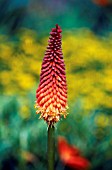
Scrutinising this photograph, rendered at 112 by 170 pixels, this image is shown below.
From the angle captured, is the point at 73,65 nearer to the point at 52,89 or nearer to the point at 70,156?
the point at 70,156

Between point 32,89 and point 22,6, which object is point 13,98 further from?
point 22,6

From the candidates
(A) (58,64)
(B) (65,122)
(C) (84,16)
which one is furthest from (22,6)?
(A) (58,64)

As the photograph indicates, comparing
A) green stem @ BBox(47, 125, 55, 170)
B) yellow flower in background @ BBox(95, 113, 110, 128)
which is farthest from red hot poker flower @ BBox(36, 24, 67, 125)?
yellow flower in background @ BBox(95, 113, 110, 128)

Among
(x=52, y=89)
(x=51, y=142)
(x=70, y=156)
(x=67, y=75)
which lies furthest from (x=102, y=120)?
(x=51, y=142)

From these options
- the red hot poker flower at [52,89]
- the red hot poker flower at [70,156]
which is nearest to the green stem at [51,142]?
the red hot poker flower at [52,89]

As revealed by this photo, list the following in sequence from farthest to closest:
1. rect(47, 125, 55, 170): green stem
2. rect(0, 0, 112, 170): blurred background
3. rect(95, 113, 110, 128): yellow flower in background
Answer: rect(95, 113, 110, 128): yellow flower in background → rect(0, 0, 112, 170): blurred background → rect(47, 125, 55, 170): green stem

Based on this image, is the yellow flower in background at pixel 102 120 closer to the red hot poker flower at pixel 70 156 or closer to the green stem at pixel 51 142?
the red hot poker flower at pixel 70 156

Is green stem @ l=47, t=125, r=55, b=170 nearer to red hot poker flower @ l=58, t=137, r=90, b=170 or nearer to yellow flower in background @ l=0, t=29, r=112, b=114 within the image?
red hot poker flower @ l=58, t=137, r=90, b=170
